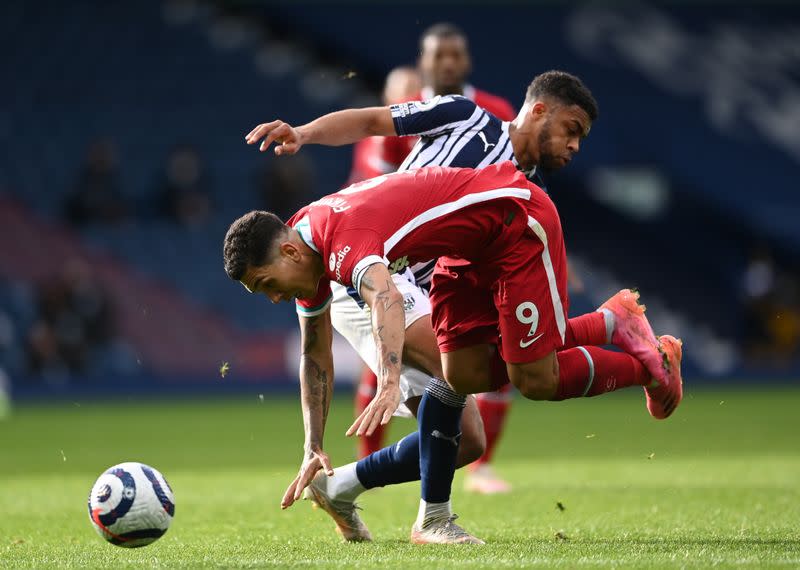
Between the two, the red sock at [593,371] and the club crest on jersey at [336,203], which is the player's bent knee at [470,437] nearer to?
the red sock at [593,371]

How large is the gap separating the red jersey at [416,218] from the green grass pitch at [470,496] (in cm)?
113

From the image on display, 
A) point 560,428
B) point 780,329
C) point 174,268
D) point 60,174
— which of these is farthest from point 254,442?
point 780,329

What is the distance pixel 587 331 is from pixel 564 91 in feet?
3.41

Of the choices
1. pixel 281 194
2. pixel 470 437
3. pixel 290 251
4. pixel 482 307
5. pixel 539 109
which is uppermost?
pixel 539 109

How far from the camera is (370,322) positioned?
5.91 m

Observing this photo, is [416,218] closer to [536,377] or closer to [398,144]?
[536,377]

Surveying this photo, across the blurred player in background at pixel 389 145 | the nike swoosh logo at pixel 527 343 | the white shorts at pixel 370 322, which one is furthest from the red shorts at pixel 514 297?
the blurred player in background at pixel 389 145

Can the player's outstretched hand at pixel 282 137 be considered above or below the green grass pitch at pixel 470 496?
above

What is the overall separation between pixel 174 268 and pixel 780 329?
9.54 meters

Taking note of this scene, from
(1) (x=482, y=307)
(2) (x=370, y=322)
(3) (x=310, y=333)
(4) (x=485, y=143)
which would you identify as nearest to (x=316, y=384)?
(3) (x=310, y=333)

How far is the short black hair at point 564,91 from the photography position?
545 centimetres

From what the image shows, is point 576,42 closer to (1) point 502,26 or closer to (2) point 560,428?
(1) point 502,26

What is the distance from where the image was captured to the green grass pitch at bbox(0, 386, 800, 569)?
15.8 feet

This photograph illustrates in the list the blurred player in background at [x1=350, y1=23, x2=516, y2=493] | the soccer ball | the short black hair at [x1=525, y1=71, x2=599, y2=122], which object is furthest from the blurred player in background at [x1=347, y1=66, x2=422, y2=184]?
the soccer ball
